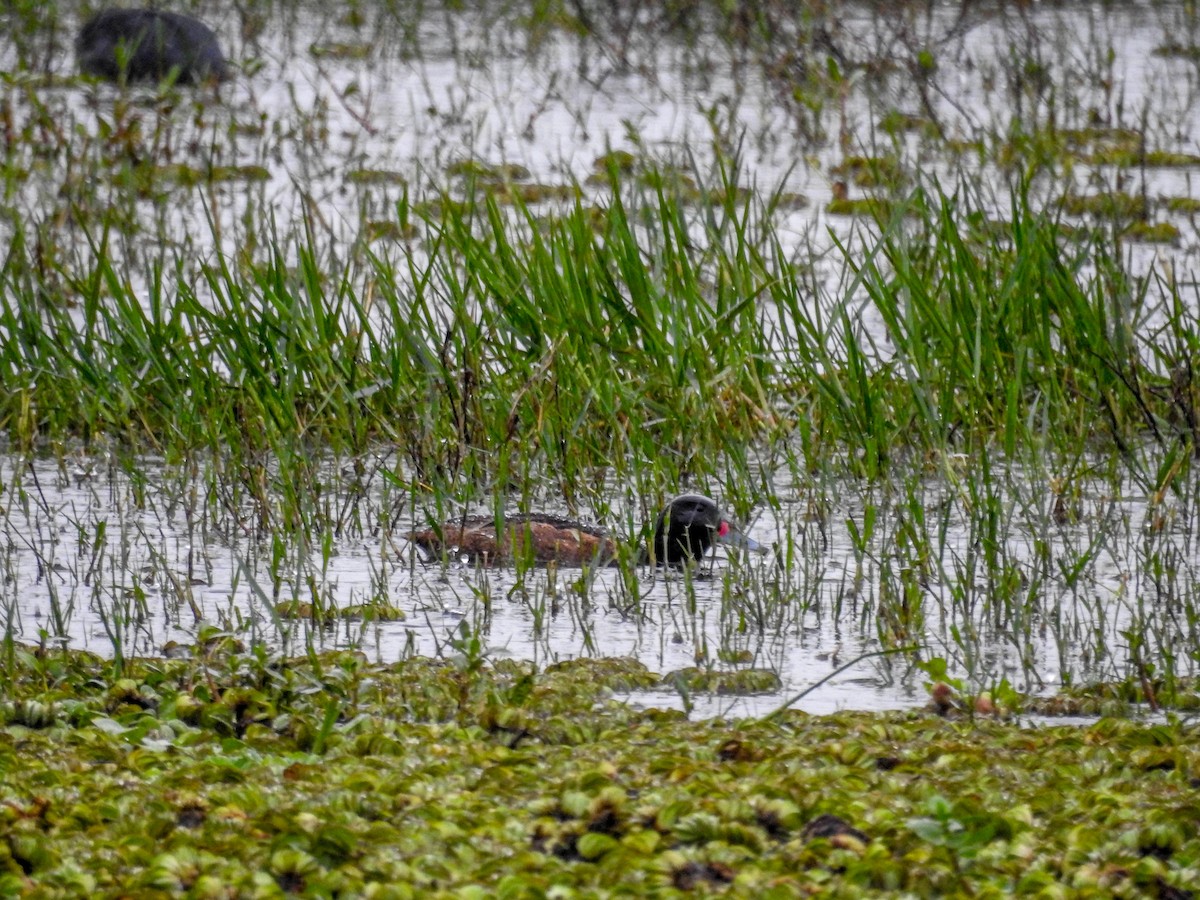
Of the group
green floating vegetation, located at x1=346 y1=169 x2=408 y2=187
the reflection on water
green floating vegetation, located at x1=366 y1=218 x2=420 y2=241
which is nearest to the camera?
the reflection on water

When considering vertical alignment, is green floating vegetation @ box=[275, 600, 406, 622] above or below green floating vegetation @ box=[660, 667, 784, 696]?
above

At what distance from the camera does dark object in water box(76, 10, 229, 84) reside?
41.7 ft

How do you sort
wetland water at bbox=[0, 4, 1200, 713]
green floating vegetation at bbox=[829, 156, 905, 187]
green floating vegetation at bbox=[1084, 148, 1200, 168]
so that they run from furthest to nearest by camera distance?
1. green floating vegetation at bbox=[1084, 148, 1200, 168]
2. green floating vegetation at bbox=[829, 156, 905, 187]
3. wetland water at bbox=[0, 4, 1200, 713]

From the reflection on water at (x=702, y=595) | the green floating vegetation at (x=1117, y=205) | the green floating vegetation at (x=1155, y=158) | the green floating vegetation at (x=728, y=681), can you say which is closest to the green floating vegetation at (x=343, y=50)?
the green floating vegetation at (x=1155, y=158)

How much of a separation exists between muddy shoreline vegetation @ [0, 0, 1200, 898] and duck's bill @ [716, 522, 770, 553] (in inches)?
2.2

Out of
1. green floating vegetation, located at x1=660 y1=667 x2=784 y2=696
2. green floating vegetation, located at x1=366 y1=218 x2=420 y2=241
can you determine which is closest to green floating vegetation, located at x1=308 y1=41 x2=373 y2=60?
green floating vegetation, located at x1=366 y1=218 x2=420 y2=241

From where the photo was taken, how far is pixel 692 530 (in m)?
5.67

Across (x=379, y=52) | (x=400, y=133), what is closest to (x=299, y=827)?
(x=400, y=133)

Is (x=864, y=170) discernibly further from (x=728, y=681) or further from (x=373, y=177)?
(x=728, y=681)

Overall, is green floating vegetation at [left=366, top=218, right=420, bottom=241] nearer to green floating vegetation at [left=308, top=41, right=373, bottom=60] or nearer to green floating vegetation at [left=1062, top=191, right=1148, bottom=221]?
green floating vegetation at [left=1062, top=191, right=1148, bottom=221]

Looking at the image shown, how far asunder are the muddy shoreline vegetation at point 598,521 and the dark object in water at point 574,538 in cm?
7

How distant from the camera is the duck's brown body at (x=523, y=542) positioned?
5.62 metres

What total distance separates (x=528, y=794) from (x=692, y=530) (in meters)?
2.08

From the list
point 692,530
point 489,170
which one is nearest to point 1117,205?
point 489,170
